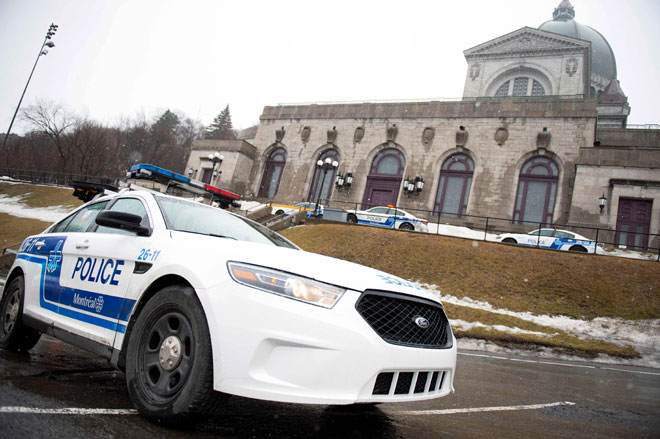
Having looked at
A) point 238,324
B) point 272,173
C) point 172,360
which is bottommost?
point 172,360

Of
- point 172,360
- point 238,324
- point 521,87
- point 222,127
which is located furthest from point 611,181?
point 222,127

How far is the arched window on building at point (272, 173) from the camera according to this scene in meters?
41.7

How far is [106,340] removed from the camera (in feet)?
10.00

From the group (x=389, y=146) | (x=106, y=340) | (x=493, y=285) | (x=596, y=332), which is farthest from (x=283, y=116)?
(x=106, y=340)

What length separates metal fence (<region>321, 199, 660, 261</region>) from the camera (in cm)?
2190

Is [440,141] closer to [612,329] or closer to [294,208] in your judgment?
[294,208]

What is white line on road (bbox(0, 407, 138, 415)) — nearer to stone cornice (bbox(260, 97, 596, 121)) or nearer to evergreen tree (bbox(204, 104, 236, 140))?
stone cornice (bbox(260, 97, 596, 121))

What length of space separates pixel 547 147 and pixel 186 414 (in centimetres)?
3416

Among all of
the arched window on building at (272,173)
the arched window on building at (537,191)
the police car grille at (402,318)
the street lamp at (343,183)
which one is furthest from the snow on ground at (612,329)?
the arched window on building at (272,173)

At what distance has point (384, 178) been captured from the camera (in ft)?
119

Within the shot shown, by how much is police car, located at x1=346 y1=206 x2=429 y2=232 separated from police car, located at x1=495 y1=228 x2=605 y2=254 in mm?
4961

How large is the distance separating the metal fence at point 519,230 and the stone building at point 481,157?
355mm

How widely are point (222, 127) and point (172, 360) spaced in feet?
301

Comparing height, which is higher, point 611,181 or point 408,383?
point 611,181
